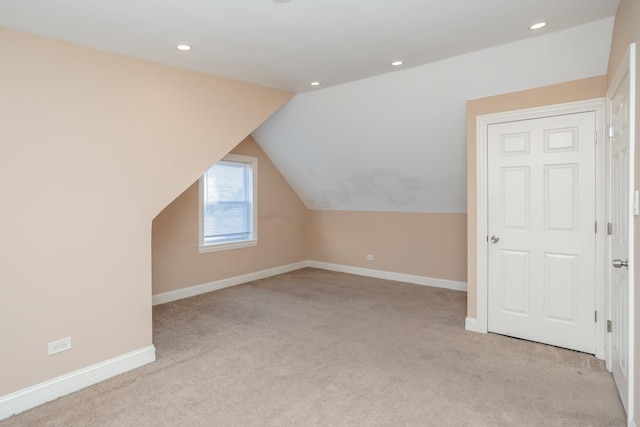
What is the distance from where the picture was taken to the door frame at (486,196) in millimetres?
3025

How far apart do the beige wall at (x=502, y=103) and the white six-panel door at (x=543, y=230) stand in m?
0.14

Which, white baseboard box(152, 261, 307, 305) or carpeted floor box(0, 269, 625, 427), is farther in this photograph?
white baseboard box(152, 261, 307, 305)

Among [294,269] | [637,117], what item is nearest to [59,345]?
[637,117]

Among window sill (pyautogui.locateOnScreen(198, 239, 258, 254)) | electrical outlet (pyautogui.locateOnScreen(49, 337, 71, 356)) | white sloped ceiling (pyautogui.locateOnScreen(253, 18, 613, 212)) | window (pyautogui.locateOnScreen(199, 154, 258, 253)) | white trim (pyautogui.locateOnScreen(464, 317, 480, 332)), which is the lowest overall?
white trim (pyautogui.locateOnScreen(464, 317, 480, 332))

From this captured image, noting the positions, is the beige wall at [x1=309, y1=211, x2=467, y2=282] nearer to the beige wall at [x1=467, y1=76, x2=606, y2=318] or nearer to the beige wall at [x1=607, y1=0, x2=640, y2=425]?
the beige wall at [x1=467, y1=76, x2=606, y2=318]

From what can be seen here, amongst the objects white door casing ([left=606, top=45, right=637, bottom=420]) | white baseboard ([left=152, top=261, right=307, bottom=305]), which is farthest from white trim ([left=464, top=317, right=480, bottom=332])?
white baseboard ([left=152, top=261, right=307, bottom=305])

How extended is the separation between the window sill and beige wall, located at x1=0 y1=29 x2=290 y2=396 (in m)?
1.97

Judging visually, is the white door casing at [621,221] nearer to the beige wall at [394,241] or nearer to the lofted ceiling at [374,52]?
the lofted ceiling at [374,52]

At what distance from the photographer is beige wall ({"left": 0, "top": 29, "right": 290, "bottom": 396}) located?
2.47 meters

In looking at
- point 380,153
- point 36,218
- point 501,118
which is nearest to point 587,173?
point 501,118

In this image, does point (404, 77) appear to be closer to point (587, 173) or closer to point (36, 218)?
point (587, 173)

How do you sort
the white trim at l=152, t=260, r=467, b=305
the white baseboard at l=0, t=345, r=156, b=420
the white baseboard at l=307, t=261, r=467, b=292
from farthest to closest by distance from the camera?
the white baseboard at l=307, t=261, r=467, b=292 → the white trim at l=152, t=260, r=467, b=305 → the white baseboard at l=0, t=345, r=156, b=420

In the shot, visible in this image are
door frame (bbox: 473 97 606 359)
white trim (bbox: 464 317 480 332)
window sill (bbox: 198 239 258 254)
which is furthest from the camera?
window sill (bbox: 198 239 258 254)

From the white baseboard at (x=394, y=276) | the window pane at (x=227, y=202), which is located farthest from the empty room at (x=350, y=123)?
the window pane at (x=227, y=202)
